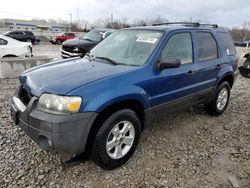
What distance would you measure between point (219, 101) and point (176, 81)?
1.81 metres

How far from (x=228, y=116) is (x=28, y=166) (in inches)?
156

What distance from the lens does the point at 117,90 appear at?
2803 mm

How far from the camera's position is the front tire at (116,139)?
2.80 metres

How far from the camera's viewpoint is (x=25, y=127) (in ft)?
9.21

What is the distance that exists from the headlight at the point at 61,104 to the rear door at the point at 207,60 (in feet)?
7.46

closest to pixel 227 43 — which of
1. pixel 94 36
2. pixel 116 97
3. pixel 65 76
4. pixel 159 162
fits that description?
pixel 159 162

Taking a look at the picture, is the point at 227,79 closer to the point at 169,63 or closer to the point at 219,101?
the point at 219,101

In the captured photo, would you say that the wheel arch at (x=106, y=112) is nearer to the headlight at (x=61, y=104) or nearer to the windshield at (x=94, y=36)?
the headlight at (x=61, y=104)

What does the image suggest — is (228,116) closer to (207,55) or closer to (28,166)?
(207,55)

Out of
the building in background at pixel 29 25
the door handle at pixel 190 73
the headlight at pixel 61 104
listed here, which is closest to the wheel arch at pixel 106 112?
the headlight at pixel 61 104

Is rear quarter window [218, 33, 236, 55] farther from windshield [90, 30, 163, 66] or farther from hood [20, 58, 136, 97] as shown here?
hood [20, 58, 136, 97]

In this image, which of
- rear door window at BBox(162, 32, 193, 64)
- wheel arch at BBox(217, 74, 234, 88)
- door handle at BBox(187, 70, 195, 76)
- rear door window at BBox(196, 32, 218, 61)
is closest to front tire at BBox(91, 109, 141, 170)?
rear door window at BBox(162, 32, 193, 64)

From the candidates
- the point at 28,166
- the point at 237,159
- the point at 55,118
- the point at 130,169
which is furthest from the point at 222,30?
the point at 28,166

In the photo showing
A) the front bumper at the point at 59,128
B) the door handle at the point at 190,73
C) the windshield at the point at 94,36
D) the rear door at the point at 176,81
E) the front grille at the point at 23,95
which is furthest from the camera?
the windshield at the point at 94,36
